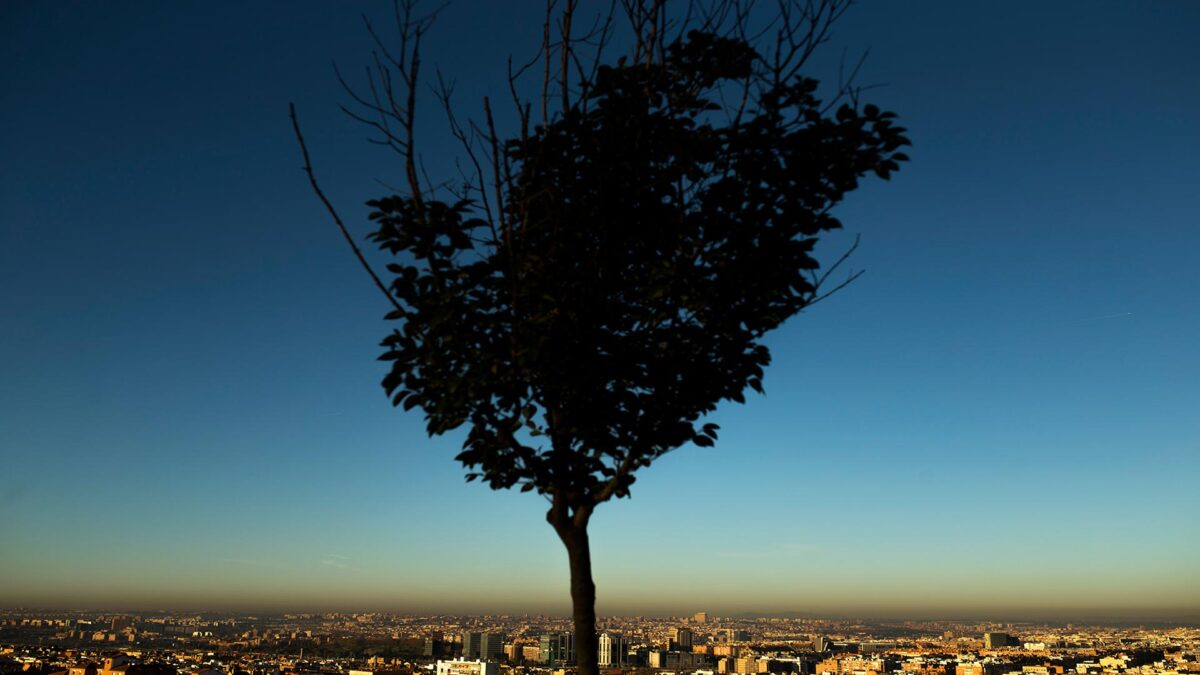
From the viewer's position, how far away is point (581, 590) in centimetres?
473

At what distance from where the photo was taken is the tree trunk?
15.4 feet

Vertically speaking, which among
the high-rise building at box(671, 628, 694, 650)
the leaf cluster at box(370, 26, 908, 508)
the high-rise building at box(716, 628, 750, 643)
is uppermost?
the leaf cluster at box(370, 26, 908, 508)

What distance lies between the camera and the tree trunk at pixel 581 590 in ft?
15.4

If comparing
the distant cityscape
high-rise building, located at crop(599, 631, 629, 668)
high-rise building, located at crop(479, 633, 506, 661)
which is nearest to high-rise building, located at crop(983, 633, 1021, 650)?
the distant cityscape

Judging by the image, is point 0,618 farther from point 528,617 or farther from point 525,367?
point 525,367

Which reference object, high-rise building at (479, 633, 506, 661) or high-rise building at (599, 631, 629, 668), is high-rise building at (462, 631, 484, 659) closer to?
high-rise building at (479, 633, 506, 661)

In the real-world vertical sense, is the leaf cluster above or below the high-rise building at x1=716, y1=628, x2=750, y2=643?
above

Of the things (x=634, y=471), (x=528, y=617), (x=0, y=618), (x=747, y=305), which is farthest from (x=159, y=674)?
(x=528, y=617)

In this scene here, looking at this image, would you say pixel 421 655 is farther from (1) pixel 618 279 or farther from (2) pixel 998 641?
(2) pixel 998 641

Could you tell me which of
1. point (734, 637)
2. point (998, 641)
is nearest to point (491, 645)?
point (734, 637)

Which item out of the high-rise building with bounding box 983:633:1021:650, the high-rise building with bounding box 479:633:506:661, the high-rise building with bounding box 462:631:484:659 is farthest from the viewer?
the high-rise building with bounding box 983:633:1021:650

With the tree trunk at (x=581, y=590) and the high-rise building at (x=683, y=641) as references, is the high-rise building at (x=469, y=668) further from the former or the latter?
the high-rise building at (x=683, y=641)

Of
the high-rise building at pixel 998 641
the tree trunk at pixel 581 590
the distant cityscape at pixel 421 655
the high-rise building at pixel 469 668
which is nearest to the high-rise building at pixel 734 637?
the distant cityscape at pixel 421 655

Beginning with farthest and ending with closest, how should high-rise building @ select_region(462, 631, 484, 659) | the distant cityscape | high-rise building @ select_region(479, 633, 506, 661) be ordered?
high-rise building @ select_region(462, 631, 484, 659) < high-rise building @ select_region(479, 633, 506, 661) < the distant cityscape
